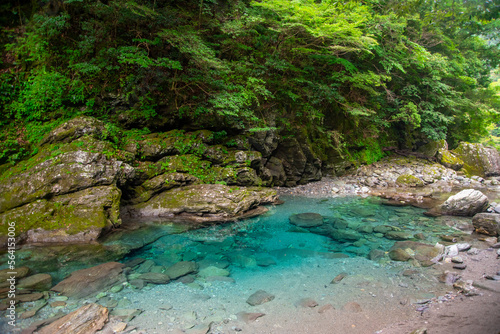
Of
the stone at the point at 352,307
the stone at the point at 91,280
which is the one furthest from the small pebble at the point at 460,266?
the stone at the point at 91,280

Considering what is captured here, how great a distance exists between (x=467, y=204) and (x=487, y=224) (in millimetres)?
1915

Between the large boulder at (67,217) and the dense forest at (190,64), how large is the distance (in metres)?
1.92

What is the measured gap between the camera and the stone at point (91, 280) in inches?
160

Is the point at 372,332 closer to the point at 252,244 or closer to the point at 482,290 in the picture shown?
the point at 482,290

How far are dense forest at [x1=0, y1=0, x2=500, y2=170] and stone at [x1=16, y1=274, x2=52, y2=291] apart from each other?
4.21 metres

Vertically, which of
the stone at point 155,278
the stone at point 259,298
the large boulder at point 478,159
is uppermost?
the stone at point 155,278

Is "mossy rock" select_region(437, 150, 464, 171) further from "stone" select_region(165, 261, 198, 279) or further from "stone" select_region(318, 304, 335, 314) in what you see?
"stone" select_region(165, 261, 198, 279)

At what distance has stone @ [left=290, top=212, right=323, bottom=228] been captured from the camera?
769 cm

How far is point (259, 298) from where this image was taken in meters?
4.08

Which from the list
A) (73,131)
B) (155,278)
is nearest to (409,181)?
(155,278)

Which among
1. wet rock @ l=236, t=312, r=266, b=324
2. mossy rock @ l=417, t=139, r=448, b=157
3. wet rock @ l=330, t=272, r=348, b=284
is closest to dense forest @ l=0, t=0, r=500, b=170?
mossy rock @ l=417, t=139, r=448, b=157

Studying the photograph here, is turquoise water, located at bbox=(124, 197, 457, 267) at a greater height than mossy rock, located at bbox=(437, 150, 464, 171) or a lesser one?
greater

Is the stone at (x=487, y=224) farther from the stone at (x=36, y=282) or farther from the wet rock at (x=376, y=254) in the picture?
the stone at (x=36, y=282)

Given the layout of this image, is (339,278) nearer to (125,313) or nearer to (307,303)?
(307,303)
